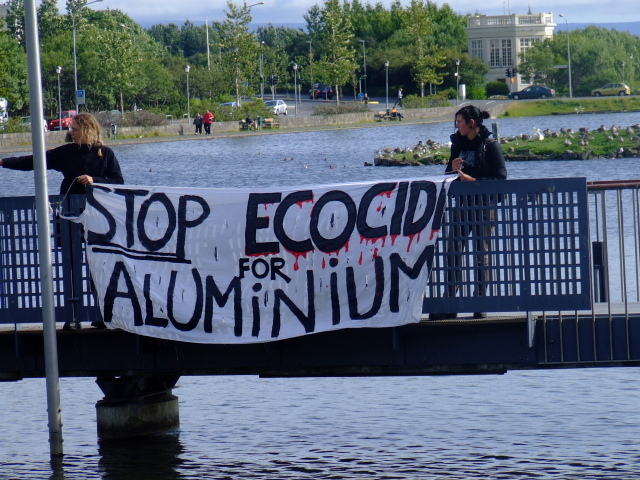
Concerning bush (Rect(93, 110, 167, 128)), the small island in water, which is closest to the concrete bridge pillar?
the small island in water

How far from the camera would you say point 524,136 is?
55.9 m

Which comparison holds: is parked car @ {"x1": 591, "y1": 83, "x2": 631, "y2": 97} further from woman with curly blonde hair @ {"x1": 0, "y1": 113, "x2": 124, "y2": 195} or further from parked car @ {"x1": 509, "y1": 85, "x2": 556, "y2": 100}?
woman with curly blonde hair @ {"x1": 0, "y1": 113, "x2": 124, "y2": 195}

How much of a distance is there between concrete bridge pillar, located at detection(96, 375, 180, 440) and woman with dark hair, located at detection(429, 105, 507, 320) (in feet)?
9.95

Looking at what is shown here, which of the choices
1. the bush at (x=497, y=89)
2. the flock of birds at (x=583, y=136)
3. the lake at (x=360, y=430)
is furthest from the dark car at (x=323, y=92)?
the lake at (x=360, y=430)

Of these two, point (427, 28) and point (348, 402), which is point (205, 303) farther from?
point (427, 28)

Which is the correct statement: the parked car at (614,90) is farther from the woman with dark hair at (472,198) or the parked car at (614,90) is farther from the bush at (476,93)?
the woman with dark hair at (472,198)

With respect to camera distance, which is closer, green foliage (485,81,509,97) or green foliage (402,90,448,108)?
green foliage (402,90,448,108)

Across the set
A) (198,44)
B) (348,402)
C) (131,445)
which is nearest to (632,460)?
(348,402)

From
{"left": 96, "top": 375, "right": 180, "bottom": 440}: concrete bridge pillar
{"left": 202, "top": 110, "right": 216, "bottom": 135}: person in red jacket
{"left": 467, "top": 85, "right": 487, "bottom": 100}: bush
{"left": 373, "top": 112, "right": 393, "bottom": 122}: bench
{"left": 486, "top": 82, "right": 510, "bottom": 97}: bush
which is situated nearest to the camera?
{"left": 96, "top": 375, "right": 180, "bottom": 440}: concrete bridge pillar

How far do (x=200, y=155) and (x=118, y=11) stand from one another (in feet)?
253

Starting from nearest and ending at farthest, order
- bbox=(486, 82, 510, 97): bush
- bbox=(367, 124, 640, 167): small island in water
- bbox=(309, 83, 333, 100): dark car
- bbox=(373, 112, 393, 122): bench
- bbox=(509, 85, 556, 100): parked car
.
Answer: bbox=(367, 124, 640, 167): small island in water < bbox=(373, 112, 393, 122): bench < bbox=(509, 85, 556, 100): parked car < bbox=(309, 83, 333, 100): dark car < bbox=(486, 82, 510, 97): bush

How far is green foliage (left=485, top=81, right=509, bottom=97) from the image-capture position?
125438mm

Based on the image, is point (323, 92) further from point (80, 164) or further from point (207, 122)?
point (80, 164)

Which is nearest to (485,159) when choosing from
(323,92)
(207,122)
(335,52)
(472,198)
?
(472,198)
